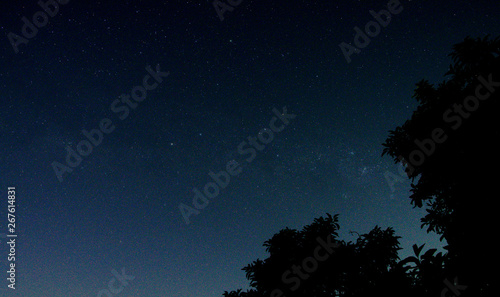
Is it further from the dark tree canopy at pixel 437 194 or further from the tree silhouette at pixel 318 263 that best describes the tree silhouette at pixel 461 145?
the tree silhouette at pixel 318 263

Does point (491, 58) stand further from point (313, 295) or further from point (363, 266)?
point (313, 295)

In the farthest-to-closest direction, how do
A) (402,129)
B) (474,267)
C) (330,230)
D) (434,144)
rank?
1. (330,230)
2. (402,129)
3. (434,144)
4. (474,267)

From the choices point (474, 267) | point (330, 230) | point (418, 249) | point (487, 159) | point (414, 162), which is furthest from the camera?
point (330, 230)

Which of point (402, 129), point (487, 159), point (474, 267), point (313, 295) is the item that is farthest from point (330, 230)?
point (474, 267)

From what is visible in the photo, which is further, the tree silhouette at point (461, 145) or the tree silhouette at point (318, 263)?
the tree silhouette at point (318, 263)

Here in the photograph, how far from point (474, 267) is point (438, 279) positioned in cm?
222

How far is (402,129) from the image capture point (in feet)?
31.8
